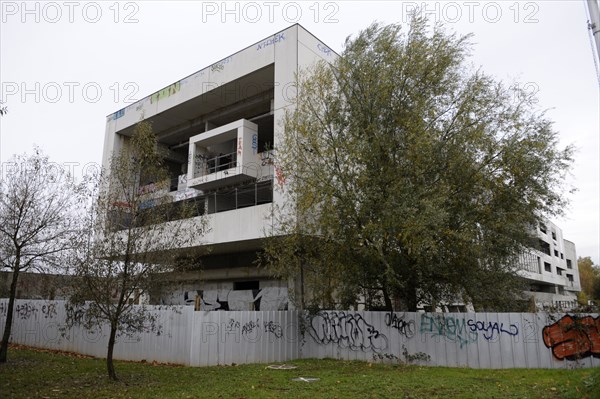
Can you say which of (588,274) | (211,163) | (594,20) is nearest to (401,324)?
(594,20)

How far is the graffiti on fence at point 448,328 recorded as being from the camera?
44.3 ft

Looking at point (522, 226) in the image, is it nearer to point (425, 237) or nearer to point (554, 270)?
point (425, 237)

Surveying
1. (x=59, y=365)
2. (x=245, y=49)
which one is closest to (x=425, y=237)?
(x=59, y=365)

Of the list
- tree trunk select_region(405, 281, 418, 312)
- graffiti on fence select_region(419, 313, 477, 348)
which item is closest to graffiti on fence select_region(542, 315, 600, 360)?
graffiti on fence select_region(419, 313, 477, 348)

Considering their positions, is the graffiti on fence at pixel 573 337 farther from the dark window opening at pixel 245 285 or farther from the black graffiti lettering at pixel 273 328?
the dark window opening at pixel 245 285

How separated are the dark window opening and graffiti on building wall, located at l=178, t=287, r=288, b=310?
343 millimetres

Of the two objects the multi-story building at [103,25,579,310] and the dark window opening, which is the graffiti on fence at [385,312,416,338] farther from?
the dark window opening

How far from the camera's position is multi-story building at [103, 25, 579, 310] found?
72.6 feet

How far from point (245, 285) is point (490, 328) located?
15.4 meters

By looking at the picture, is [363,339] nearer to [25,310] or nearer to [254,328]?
[254,328]

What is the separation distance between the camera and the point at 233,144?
29125 millimetres

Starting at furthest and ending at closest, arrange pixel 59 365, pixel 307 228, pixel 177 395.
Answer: pixel 307 228 < pixel 59 365 < pixel 177 395

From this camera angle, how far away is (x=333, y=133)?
16328mm

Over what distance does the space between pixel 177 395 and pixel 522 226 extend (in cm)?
1251
